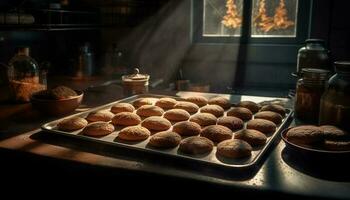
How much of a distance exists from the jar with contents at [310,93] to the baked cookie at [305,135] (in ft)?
1.12

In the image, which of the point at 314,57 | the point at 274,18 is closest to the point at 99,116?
the point at 314,57

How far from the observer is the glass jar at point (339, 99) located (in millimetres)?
1162

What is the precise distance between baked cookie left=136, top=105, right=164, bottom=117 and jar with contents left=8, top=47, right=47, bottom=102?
668 millimetres

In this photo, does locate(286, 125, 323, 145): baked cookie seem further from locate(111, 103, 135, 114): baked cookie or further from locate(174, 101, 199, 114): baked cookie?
locate(111, 103, 135, 114): baked cookie

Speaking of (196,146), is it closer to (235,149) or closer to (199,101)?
(235,149)

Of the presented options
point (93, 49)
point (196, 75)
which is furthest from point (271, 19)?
point (93, 49)

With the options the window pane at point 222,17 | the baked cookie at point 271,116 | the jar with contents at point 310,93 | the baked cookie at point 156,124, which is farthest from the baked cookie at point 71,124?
the window pane at point 222,17

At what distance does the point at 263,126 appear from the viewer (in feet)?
4.18

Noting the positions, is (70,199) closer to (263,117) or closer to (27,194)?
(27,194)

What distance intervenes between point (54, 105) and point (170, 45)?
6.21 ft

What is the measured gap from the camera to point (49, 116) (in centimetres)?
153

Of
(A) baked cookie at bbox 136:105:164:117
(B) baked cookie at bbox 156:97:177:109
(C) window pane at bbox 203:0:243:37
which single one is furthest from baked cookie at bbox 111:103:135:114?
(C) window pane at bbox 203:0:243:37

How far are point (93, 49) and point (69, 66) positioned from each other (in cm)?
55

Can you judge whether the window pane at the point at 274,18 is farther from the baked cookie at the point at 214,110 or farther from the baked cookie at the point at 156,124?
the baked cookie at the point at 156,124
